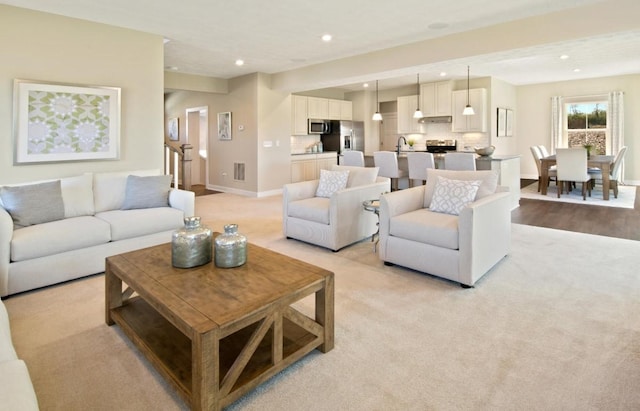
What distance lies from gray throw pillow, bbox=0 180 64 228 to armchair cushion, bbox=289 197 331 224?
2.25 meters

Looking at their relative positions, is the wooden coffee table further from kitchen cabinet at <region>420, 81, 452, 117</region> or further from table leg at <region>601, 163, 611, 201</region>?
kitchen cabinet at <region>420, 81, 452, 117</region>

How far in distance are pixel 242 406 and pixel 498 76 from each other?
9.31 meters

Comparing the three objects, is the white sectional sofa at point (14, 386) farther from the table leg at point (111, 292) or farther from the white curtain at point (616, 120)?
the white curtain at point (616, 120)

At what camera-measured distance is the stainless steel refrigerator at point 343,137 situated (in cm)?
985

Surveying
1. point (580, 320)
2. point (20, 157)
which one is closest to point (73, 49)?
point (20, 157)

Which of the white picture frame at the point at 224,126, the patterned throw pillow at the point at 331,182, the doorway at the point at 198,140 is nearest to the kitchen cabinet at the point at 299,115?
the white picture frame at the point at 224,126

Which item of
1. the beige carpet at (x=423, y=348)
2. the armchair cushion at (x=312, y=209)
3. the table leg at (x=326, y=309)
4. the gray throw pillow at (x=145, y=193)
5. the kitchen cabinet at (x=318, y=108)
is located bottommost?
the beige carpet at (x=423, y=348)

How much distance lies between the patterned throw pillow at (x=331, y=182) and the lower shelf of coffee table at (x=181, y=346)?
2490 mm

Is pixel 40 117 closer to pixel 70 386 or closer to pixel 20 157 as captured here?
pixel 20 157

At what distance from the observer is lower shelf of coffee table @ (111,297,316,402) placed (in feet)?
5.88

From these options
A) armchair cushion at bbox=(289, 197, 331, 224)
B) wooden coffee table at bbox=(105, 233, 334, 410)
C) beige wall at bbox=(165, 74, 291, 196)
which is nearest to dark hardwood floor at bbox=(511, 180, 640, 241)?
armchair cushion at bbox=(289, 197, 331, 224)

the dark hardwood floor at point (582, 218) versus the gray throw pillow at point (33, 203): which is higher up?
the gray throw pillow at point (33, 203)

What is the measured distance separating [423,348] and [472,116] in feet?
25.8

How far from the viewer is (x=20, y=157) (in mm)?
3984
